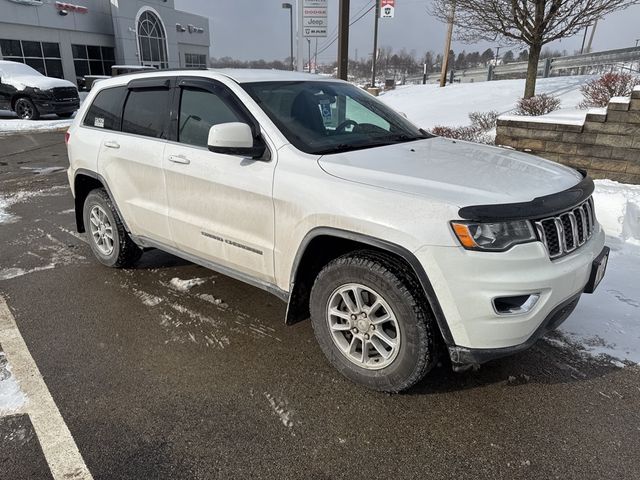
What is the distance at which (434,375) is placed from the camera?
305 cm

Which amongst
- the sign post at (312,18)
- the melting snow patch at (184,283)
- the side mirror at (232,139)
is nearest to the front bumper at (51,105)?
the sign post at (312,18)

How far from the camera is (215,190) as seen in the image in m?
3.33

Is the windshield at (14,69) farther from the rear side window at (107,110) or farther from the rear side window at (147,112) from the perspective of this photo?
the rear side window at (147,112)

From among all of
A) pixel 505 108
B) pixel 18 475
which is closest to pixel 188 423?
pixel 18 475

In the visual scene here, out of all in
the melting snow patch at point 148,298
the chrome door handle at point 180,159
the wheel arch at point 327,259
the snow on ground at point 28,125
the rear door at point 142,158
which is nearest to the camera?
the wheel arch at point 327,259

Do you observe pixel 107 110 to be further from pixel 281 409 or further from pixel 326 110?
pixel 281 409

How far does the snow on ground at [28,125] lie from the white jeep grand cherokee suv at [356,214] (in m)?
14.3

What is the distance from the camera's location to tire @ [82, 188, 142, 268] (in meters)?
4.45

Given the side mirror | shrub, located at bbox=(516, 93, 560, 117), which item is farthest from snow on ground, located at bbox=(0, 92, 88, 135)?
the side mirror

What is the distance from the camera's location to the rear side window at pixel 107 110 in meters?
4.27

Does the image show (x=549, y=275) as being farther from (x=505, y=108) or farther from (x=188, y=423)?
(x=505, y=108)

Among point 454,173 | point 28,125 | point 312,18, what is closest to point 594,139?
point 454,173

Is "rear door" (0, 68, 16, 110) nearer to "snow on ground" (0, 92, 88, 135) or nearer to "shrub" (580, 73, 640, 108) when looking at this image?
"snow on ground" (0, 92, 88, 135)

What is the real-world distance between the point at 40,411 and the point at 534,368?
2991mm
